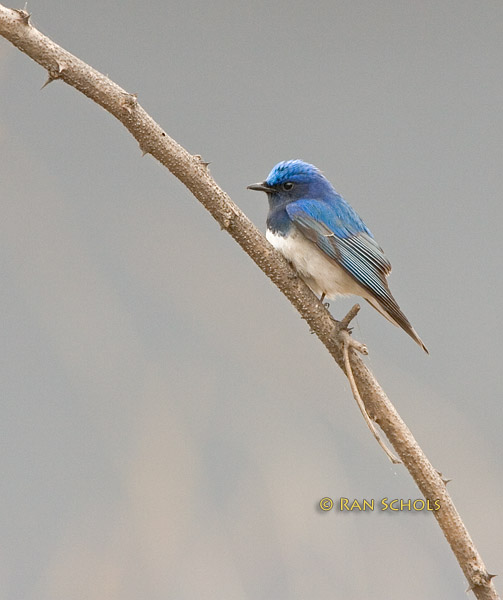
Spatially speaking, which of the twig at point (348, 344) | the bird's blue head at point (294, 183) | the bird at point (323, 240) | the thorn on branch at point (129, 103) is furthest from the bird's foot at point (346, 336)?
the bird's blue head at point (294, 183)

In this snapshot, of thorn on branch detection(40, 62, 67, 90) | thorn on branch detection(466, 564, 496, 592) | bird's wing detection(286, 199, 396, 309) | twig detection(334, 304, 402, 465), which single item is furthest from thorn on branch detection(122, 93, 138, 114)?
thorn on branch detection(466, 564, 496, 592)

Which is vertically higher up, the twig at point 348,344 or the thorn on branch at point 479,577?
the twig at point 348,344

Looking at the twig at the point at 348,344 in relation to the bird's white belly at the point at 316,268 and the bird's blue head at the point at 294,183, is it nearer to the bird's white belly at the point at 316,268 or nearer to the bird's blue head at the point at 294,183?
the bird's white belly at the point at 316,268

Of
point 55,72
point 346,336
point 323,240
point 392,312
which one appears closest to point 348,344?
point 346,336

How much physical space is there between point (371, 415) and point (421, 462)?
3.6 inches

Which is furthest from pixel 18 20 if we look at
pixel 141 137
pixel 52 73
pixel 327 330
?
pixel 327 330

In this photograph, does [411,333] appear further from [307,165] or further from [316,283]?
[307,165]

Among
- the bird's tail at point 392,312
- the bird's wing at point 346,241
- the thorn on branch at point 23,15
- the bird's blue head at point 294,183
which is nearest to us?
the thorn on branch at point 23,15

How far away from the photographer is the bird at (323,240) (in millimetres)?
1286

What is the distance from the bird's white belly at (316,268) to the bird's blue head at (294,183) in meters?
0.13

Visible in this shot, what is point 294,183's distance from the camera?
1465mm

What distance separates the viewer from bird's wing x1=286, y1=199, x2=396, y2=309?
1.30 meters

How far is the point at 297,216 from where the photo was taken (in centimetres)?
139

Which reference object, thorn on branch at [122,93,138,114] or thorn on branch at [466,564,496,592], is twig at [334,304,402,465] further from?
thorn on branch at [122,93,138,114]
